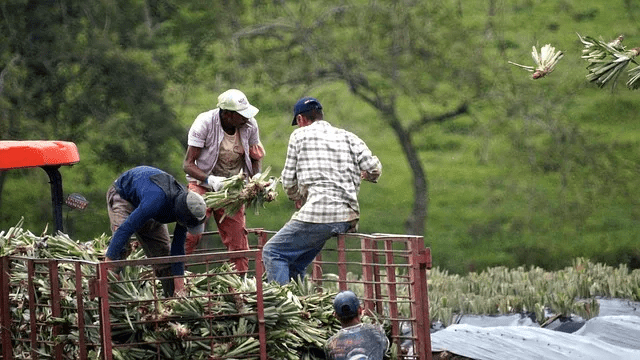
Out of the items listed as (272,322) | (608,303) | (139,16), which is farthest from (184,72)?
(272,322)

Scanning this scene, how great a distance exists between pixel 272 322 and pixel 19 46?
33.2 feet

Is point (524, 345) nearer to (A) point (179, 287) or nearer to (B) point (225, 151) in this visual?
(B) point (225, 151)

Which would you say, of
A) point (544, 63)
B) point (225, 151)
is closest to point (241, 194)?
point (225, 151)

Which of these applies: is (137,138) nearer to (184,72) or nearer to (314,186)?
(184,72)

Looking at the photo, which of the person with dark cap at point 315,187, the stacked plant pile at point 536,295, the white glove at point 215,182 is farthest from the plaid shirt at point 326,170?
the stacked plant pile at point 536,295

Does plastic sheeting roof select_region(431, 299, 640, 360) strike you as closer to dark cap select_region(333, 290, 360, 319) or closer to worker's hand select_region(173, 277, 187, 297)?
dark cap select_region(333, 290, 360, 319)

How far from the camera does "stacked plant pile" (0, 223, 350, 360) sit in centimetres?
659

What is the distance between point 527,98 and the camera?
54.2 ft

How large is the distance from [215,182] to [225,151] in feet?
1.28

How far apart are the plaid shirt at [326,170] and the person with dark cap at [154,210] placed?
1.01 meters

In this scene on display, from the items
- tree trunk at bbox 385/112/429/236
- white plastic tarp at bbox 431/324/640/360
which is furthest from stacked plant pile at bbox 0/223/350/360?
tree trunk at bbox 385/112/429/236

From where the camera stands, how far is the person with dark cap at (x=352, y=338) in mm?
6629

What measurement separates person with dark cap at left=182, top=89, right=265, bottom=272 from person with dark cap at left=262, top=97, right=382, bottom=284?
47 centimetres

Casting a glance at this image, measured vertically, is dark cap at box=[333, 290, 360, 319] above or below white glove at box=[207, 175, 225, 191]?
below
